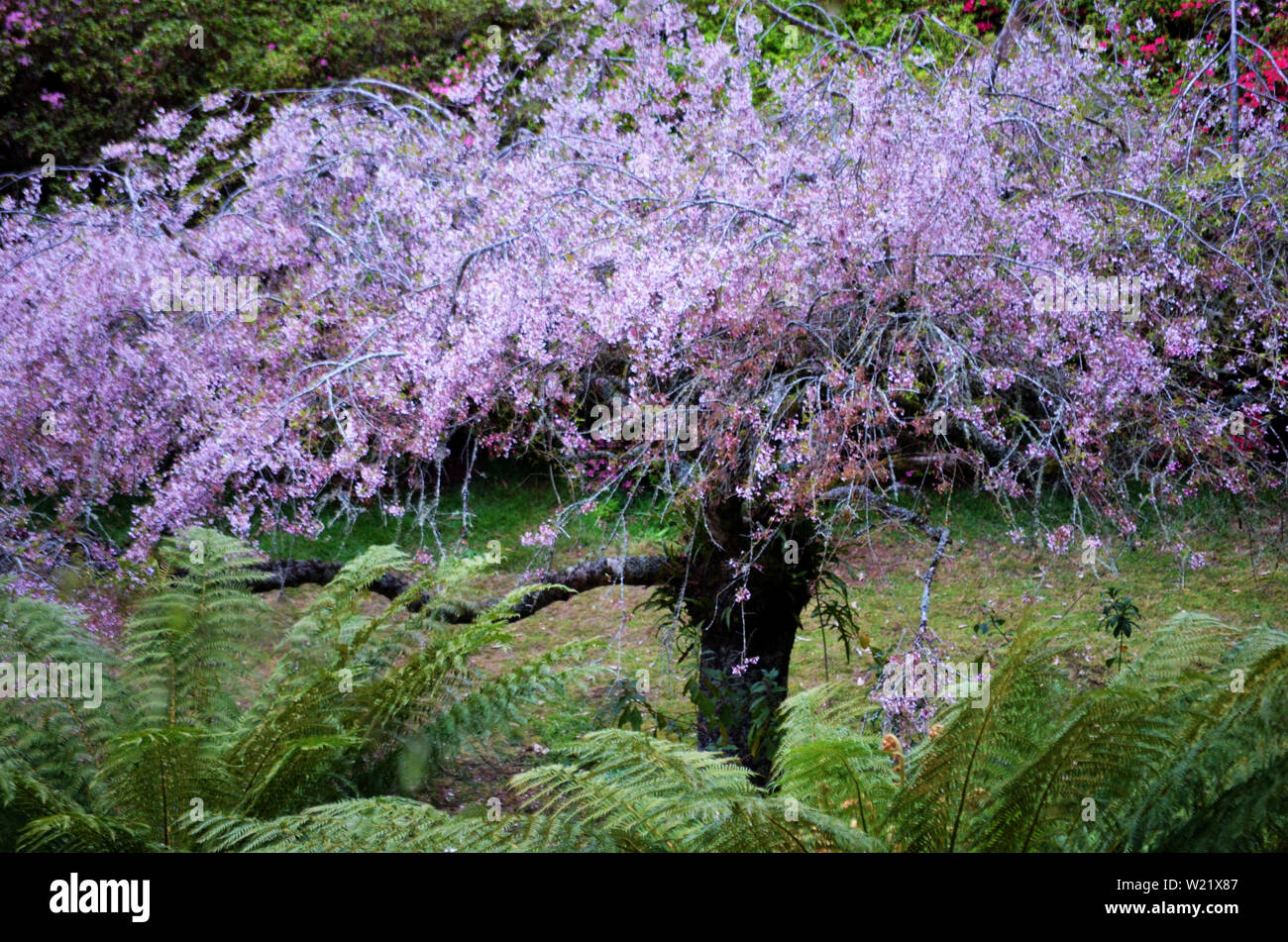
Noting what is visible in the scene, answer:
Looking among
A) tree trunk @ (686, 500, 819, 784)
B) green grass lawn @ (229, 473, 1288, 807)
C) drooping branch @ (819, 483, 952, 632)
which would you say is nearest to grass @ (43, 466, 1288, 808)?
green grass lawn @ (229, 473, 1288, 807)

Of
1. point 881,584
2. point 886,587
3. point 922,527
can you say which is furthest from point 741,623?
point 881,584

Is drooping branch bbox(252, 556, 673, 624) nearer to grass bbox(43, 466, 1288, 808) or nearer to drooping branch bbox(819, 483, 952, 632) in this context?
grass bbox(43, 466, 1288, 808)

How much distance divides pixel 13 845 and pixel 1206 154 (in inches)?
160

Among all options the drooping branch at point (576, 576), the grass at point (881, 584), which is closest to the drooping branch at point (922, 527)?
the grass at point (881, 584)

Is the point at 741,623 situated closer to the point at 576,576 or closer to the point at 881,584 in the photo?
the point at 576,576

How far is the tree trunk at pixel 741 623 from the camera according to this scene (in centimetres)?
292

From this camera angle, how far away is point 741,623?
9.50 ft

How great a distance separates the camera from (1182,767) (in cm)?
132

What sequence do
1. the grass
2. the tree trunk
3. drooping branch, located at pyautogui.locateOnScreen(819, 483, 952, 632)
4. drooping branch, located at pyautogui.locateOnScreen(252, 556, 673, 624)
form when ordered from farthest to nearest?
the grass < drooping branch, located at pyautogui.locateOnScreen(252, 556, 673, 624) < the tree trunk < drooping branch, located at pyautogui.locateOnScreen(819, 483, 952, 632)

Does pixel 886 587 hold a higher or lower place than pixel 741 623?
lower

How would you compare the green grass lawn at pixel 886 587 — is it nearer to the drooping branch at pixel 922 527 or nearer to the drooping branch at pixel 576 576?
the drooping branch at pixel 576 576

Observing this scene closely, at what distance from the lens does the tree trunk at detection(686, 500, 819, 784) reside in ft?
9.58
